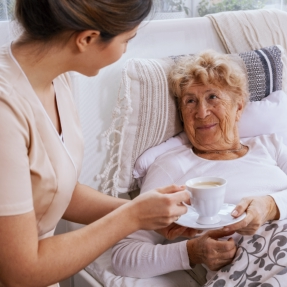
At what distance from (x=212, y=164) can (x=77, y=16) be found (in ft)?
2.96

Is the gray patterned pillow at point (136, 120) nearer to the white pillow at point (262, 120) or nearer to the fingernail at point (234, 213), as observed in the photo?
the white pillow at point (262, 120)

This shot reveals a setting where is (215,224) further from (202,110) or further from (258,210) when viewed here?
(202,110)

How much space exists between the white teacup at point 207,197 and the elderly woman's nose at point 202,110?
1.62 feet

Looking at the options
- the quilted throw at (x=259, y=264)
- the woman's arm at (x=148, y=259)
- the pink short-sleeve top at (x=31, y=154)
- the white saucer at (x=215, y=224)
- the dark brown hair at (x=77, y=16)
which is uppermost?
the dark brown hair at (x=77, y=16)

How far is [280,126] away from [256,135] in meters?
0.11

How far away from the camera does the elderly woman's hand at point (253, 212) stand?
1453 mm

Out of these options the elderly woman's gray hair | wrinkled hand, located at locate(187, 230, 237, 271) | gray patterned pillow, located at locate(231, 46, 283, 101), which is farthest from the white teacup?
gray patterned pillow, located at locate(231, 46, 283, 101)

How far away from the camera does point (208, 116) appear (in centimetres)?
187

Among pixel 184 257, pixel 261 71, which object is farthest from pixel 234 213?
pixel 261 71

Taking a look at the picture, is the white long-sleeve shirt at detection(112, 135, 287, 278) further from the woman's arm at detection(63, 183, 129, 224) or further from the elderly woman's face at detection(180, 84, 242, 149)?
the woman's arm at detection(63, 183, 129, 224)

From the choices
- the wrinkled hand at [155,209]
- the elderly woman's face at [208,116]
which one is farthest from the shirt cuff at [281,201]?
the wrinkled hand at [155,209]

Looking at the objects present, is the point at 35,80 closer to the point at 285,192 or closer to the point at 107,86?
the point at 107,86

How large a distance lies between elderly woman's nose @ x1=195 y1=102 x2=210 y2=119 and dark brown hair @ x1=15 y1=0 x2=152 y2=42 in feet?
2.49

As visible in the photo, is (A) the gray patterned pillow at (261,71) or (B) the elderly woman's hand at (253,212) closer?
(B) the elderly woman's hand at (253,212)
